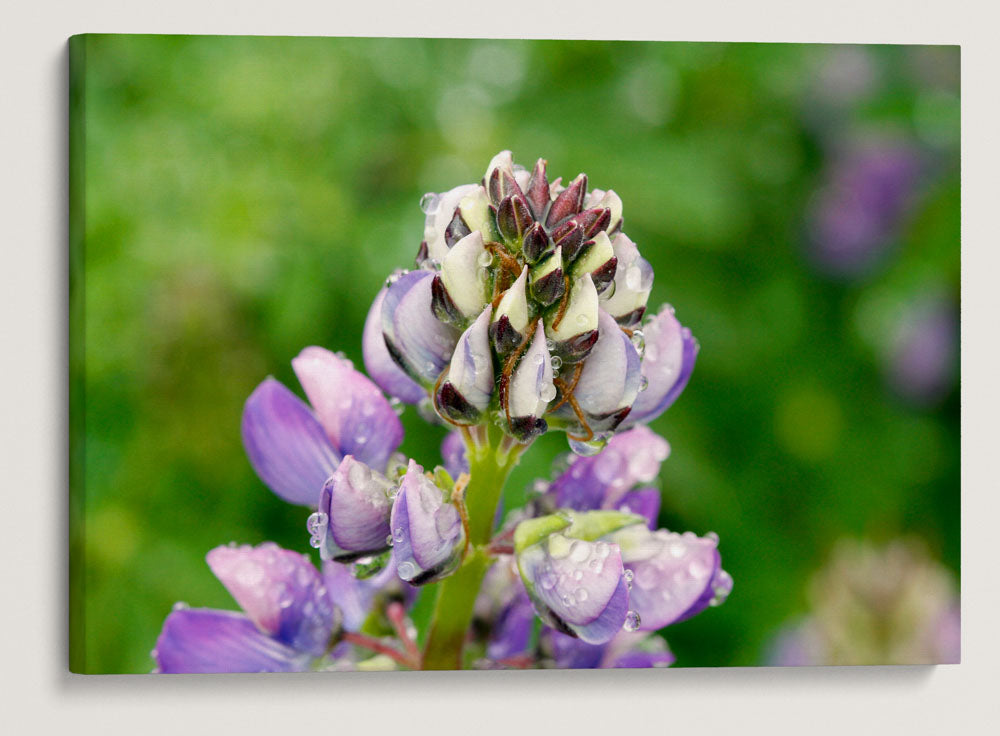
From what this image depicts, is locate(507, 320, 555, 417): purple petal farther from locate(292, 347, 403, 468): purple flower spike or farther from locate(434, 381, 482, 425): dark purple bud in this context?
locate(292, 347, 403, 468): purple flower spike

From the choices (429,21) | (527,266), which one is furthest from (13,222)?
(527,266)

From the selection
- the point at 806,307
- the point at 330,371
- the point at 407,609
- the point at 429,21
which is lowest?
the point at 407,609

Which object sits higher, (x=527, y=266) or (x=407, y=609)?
(x=527, y=266)

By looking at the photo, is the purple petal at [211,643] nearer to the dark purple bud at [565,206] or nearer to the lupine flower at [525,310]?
the lupine flower at [525,310]

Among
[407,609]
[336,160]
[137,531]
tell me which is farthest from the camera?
[336,160]

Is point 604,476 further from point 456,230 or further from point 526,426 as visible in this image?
point 456,230

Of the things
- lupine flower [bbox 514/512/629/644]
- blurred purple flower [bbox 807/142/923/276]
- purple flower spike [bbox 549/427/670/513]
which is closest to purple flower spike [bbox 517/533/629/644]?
lupine flower [bbox 514/512/629/644]

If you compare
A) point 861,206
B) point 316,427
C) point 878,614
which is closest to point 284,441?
point 316,427

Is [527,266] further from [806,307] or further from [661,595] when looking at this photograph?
[806,307]
